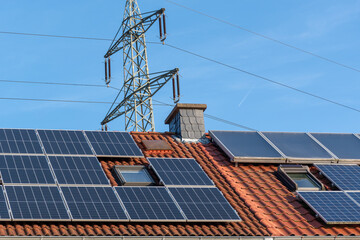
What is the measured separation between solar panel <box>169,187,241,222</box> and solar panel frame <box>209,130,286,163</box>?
11.2 feet

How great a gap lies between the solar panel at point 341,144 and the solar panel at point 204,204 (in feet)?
23.6

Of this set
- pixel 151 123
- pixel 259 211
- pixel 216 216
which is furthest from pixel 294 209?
pixel 151 123

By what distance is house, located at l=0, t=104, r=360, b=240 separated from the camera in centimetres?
2266

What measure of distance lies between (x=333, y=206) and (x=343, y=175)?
2.80 meters

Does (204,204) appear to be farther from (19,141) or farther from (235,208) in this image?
(19,141)

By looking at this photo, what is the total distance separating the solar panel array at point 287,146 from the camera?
29.6 metres

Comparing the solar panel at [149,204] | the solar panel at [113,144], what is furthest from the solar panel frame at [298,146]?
the solar panel at [149,204]

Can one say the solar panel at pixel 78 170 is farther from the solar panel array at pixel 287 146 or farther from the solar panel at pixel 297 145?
the solar panel at pixel 297 145

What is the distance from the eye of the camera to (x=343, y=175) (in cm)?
2886

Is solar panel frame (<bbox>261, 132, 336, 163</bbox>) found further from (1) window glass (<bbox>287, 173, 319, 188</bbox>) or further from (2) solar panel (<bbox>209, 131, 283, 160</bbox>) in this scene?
(1) window glass (<bbox>287, 173, 319, 188</bbox>)

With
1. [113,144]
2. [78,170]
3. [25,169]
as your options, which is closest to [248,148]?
[113,144]

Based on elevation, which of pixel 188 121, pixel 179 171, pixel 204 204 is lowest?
Answer: pixel 204 204

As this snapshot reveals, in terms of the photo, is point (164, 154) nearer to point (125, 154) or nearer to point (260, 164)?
point (125, 154)

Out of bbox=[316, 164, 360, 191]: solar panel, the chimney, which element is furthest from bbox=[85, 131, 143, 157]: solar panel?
bbox=[316, 164, 360, 191]: solar panel
